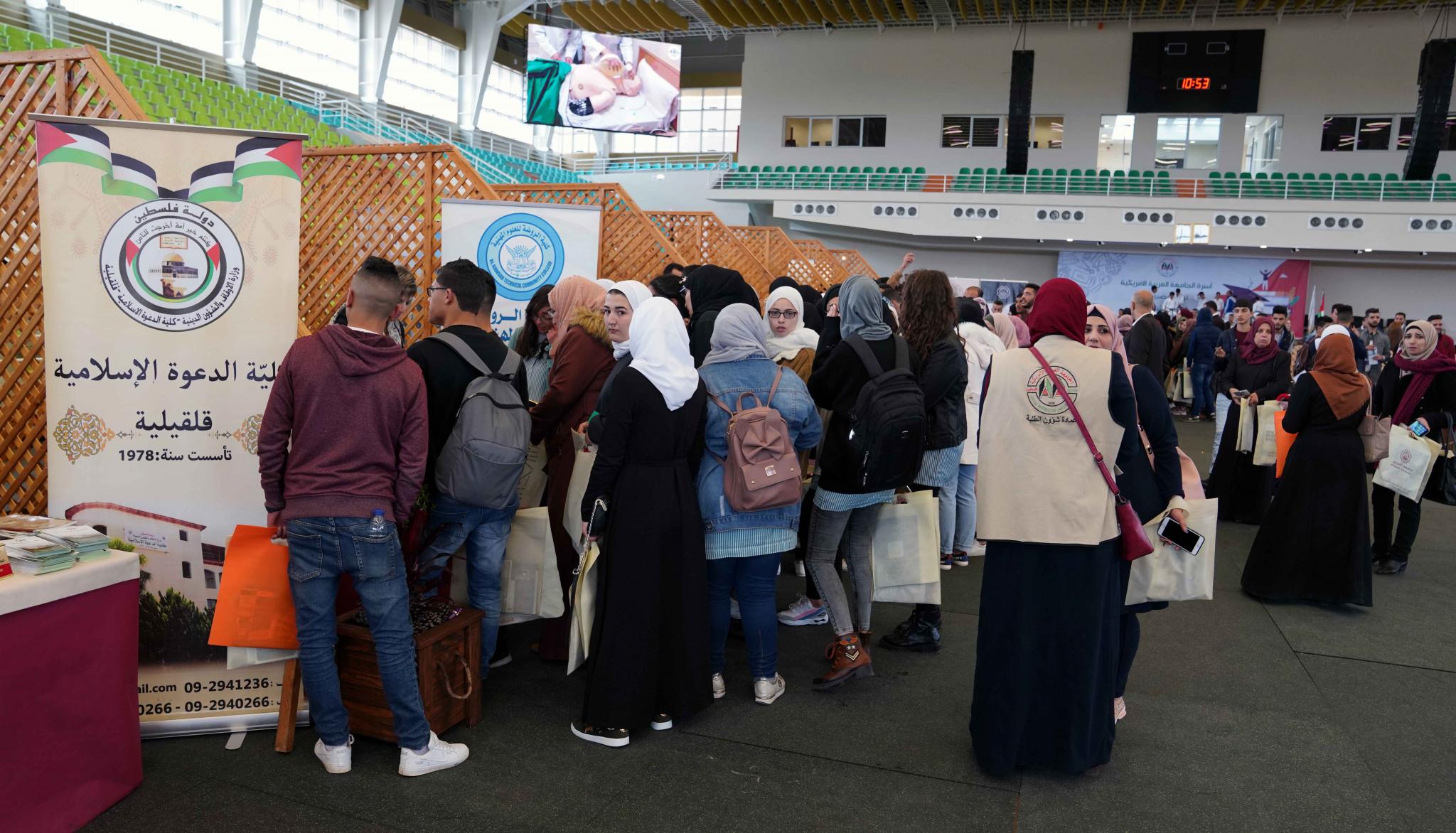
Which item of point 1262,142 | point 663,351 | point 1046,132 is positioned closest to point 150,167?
point 663,351

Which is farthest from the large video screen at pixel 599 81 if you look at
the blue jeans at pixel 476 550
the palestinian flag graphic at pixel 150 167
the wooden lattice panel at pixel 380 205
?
the blue jeans at pixel 476 550

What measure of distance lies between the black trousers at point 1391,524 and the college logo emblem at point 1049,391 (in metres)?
3.38

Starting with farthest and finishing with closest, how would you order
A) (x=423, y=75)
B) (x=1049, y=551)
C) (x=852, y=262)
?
(x=423, y=75), (x=852, y=262), (x=1049, y=551)

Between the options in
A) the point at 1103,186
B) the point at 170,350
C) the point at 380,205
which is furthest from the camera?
the point at 1103,186

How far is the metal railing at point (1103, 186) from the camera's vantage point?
1586 cm

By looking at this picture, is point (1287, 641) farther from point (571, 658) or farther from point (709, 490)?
point (571, 658)

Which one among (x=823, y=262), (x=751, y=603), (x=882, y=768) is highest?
(x=823, y=262)

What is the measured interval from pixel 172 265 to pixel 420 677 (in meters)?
1.30

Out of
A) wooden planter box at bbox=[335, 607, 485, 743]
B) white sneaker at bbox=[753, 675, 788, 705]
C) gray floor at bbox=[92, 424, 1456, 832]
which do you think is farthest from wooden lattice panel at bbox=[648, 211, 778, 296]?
wooden planter box at bbox=[335, 607, 485, 743]

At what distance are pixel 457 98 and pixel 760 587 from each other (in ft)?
65.8

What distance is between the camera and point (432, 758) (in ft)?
7.98

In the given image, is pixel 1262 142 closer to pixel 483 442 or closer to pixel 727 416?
pixel 727 416

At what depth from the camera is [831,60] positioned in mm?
19734

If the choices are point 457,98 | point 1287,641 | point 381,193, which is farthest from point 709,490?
point 457,98
